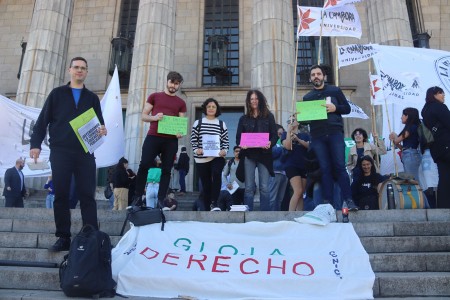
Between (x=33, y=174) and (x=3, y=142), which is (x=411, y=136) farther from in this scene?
(x=3, y=142)

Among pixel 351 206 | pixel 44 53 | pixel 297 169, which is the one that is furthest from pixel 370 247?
pixel 44 53

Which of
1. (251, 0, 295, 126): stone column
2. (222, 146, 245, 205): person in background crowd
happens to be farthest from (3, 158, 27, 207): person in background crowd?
(251, 0, 295, 126): stone column

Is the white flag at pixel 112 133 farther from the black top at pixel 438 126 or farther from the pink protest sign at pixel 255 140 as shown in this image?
the black top at pixel 438 126

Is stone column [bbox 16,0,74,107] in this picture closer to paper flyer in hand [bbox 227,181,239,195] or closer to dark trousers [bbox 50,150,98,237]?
paper flyer in hand [bbox 227,181,239,195]

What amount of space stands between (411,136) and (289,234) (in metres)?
4.23

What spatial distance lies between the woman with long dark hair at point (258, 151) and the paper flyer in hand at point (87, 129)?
2424 mm

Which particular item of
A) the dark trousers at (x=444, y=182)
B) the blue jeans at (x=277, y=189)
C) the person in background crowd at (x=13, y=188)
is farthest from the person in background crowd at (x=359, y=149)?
the person in background crowd at (x=13, y=188)

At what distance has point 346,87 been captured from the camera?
689 inches

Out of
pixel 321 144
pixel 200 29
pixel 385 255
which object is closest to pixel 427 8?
pixel 200 29

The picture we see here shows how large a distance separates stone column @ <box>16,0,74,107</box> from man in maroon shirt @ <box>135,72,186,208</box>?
936cm

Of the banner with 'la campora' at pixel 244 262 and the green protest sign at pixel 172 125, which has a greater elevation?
the green protest sign at pixel 172 125

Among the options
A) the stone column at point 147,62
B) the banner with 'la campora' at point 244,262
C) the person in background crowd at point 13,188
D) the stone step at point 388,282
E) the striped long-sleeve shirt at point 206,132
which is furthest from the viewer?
the stone column at point 147,62

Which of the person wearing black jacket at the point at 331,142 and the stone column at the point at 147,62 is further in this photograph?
the stone column at the point at 147,62

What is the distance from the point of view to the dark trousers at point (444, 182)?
20.9 ft
